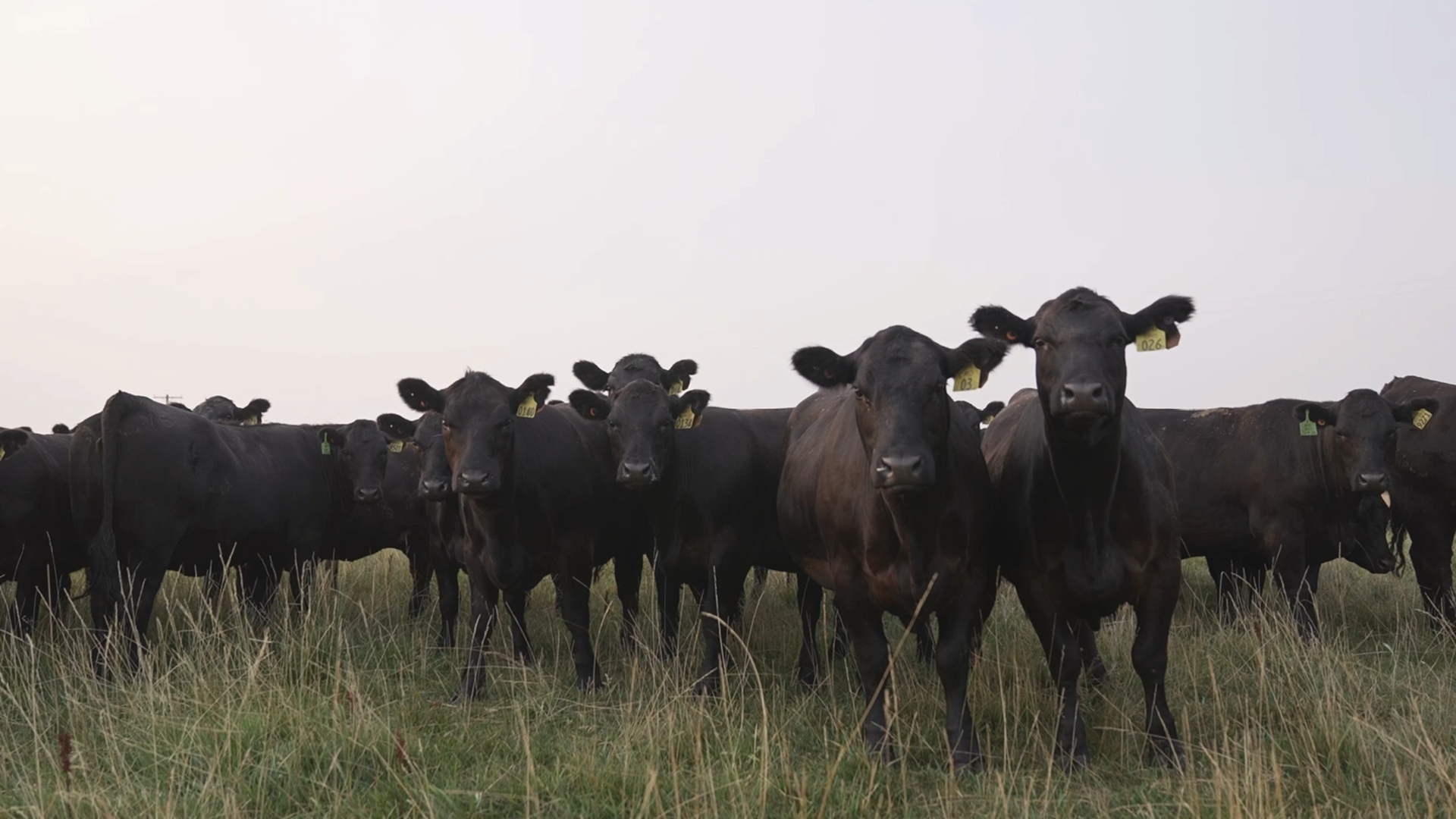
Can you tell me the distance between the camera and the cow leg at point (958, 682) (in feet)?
19.1

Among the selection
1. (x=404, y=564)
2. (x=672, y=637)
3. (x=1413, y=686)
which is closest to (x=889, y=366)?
(x=672, y=637)

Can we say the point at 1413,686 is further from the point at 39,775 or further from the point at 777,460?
the point at 39,775

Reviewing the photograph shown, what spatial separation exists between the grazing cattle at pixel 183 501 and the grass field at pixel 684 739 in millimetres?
550

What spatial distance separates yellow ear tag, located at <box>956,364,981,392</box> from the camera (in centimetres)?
630

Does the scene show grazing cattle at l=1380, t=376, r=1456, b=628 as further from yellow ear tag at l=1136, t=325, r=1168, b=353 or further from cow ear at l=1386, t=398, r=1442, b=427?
yellow ear tag at l=1136, t=325, r=1168, b=353

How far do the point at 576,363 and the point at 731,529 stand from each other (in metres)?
3.37

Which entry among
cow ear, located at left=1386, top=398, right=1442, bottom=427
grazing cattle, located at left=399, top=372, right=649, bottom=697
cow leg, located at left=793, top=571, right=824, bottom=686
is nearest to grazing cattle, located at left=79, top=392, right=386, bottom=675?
grazing cattle, located at left=399, top=372, right=649, bottom=697

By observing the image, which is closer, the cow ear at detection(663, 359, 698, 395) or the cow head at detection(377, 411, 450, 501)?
the cow head at detection(377, 411, 450, 501)

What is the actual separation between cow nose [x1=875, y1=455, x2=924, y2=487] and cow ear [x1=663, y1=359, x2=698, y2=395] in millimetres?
5279

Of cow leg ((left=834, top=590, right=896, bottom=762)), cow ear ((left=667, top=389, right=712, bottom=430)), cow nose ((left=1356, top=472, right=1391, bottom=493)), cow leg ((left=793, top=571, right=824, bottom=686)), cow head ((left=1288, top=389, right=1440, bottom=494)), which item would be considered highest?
cow ear ((left=667, top=389, right=712, bottom=430))

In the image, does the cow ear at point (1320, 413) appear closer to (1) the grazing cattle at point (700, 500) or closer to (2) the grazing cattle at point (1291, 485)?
(2) the grazing cattle at point (1291, 485)

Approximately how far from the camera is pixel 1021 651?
8133mm

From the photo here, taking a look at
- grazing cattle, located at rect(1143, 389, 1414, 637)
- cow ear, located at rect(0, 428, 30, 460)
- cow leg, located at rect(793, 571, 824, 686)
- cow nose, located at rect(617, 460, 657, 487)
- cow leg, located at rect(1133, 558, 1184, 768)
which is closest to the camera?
cow leg, located at rect(1133, 558, 1184, 768)

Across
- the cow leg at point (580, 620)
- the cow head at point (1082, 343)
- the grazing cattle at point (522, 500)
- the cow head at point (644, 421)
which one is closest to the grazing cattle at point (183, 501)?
the grazing cattle at point (522, 500)
